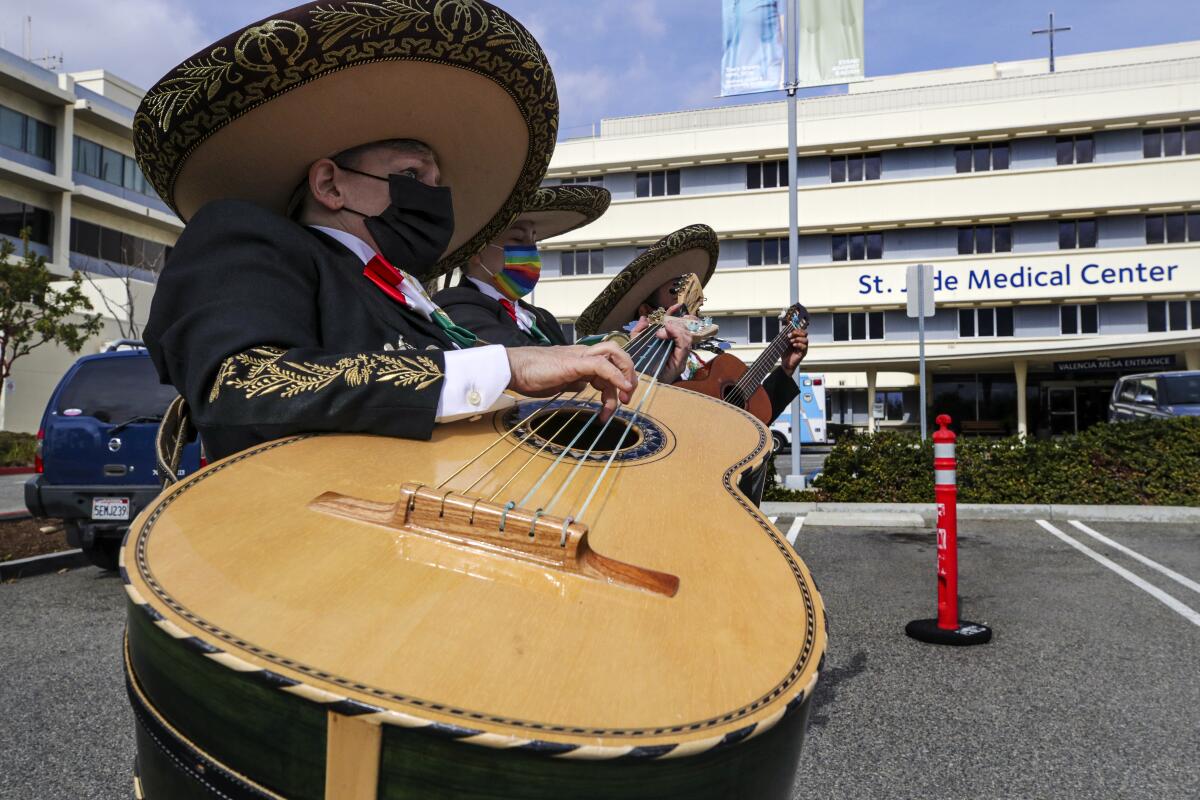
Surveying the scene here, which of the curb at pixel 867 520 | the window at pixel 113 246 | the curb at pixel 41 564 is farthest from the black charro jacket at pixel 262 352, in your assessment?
the window at pixel 113 246

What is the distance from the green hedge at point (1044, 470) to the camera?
31.5ft

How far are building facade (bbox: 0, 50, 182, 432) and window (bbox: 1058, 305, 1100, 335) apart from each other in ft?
104

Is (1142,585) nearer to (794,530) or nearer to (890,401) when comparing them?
(794,530)

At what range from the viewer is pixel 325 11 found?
1.39 metres

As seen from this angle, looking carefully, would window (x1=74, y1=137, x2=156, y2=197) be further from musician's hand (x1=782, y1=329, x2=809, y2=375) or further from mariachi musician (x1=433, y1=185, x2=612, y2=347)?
musician's hand (x1=782, y1=329, x2=809, y2=375)

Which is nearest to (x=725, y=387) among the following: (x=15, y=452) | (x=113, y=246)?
(x=15, y=452)

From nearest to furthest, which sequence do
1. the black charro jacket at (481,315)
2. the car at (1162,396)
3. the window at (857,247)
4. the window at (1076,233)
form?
the black charro jacket at (481,315)
the car at (1162,396)
the window at (1076,233)
the window at (857,247)

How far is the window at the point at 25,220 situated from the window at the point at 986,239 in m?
33.7

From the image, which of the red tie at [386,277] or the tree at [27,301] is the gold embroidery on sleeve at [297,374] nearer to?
the red tie at [386,277]

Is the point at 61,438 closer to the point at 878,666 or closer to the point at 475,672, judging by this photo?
the point at 878,666

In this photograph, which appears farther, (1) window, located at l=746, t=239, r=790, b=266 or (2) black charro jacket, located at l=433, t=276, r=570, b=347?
(1) window, located at l=746, t=239, r=790, b=266

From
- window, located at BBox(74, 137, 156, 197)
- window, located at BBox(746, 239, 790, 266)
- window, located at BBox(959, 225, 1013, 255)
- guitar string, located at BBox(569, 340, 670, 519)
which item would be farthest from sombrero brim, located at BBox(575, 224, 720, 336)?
window, located at BBox(74, 137, 156, 197)

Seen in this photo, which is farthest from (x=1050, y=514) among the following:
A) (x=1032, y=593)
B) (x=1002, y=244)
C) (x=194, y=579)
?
(x=1002, y=244)

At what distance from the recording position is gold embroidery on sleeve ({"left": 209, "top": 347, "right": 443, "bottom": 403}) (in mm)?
1211
